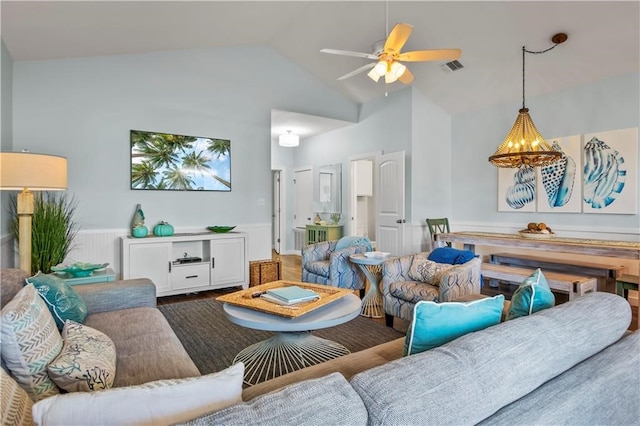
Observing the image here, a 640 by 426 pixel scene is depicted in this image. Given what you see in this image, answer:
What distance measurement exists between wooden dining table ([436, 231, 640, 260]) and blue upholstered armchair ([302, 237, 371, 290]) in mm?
1478

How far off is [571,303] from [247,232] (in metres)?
4.32

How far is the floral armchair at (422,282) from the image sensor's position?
2830 millimetres

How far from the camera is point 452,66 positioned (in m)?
4.71

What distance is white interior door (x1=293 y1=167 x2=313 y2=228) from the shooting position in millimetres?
7637

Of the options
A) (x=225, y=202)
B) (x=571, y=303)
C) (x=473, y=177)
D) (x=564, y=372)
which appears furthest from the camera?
(x=473, y=177)

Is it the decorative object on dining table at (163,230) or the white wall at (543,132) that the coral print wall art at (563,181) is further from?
the decorative object on dining table at (163,230)

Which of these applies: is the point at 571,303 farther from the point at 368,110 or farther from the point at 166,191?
the point at 368,110

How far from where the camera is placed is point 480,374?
91 cm

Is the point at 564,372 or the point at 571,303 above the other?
the point at 571,303

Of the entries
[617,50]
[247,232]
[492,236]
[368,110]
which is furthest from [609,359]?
[368,110]

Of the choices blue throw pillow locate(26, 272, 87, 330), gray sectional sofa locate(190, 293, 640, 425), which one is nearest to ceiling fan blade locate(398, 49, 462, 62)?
gray sectional sofa locate(190, 293, 640, 425)

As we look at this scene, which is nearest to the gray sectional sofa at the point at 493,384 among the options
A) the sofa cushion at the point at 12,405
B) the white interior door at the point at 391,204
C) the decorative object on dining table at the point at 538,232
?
the sofa cushion at the point at 12,405

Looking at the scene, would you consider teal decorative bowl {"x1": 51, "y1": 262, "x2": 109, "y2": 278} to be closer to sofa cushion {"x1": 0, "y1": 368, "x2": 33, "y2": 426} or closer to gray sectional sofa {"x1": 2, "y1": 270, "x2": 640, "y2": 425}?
gray sectional sofa {"x1": 2, "y1": 270, "x2": 640, "y2": 425}

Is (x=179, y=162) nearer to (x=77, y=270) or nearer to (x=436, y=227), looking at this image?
(x=77, y=270)
